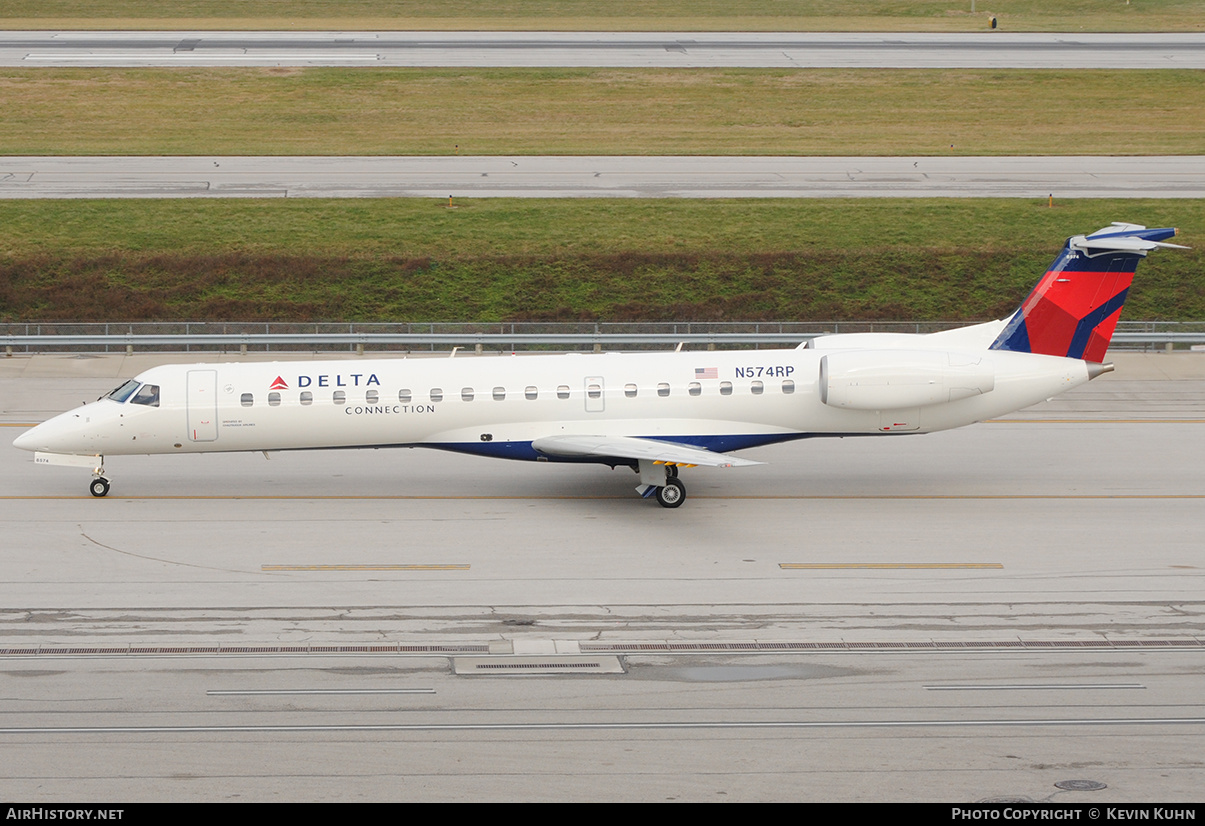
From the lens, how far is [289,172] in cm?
5294

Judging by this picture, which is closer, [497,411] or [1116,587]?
[1116,587]

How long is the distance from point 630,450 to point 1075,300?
32.5ft

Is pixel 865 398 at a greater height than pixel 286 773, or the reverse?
pixel 865 398

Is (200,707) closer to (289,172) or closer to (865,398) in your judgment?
(865,398)

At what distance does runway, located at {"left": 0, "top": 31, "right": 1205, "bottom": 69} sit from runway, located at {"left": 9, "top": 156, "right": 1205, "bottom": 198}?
15198mm

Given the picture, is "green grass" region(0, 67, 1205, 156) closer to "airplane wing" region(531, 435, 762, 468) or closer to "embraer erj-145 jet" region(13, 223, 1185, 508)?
"embraer erj-145 jet" region(13, 223, 1185, 508)

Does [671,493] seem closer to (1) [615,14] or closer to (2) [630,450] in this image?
(2) [630,450]

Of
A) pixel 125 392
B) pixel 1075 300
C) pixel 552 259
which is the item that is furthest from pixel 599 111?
pixel 125 392

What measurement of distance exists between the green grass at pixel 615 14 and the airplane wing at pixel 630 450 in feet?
193

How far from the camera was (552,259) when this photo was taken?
151ft

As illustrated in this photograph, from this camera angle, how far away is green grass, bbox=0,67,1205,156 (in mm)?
57594

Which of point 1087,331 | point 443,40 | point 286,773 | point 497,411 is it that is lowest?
point 286,773
